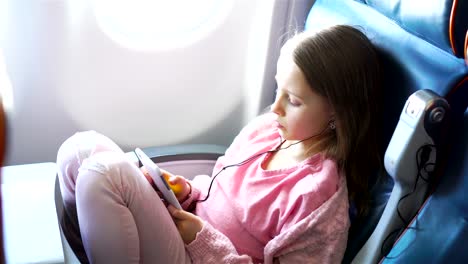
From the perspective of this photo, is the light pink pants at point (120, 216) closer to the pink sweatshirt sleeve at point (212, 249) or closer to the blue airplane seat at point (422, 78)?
the pink sweatshirt sleeve at point (212, 249)

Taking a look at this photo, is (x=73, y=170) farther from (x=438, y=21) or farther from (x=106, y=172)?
(x=438, y=21)

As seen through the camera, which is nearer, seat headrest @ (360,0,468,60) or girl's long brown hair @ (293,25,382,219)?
seat headrest @ (360,0,468,60)

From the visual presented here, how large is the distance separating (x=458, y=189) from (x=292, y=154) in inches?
18.8

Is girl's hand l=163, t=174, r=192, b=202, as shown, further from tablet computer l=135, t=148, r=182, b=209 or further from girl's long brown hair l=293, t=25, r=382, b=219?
girl's long brown hair l=293, t=25, r=382, b=219

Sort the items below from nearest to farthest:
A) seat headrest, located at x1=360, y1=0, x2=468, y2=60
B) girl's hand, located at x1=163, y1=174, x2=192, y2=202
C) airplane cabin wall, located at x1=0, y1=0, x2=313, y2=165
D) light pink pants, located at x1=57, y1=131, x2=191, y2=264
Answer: seat headrest, located at x1=360, y1=0, x2=468, y2=60 → light pink pants, located at x1=57, y1=131, x2=191, y2=264 → girl's hand, located at x1=163, y1=174, x2=192, y2=202 → airplane cabin wall, located at x1=0, y1=0, x2=313, y2=165

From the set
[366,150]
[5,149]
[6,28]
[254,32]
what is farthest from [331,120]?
[6,28]

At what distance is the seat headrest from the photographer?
99 centimetres

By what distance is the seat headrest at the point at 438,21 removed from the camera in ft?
3.26

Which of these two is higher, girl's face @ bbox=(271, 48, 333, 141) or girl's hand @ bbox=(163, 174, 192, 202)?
girl's face @ bbox=(271, 48, 333, 141)

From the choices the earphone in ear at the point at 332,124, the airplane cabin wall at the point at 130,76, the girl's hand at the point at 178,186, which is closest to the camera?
the earphone in ear at the point at 332,124

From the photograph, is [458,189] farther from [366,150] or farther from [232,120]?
[232,120]

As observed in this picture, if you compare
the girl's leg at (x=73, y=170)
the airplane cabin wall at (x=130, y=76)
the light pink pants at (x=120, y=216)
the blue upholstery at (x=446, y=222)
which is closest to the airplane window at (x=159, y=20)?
the airplane cabin wall at (x=130, y=76)

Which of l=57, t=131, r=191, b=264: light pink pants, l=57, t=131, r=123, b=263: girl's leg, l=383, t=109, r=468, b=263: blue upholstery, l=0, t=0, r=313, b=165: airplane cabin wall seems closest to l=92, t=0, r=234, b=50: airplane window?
l=0, t=0, r=313, b=165: airplane cabin wall

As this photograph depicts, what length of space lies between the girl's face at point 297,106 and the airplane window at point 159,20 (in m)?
0.53
